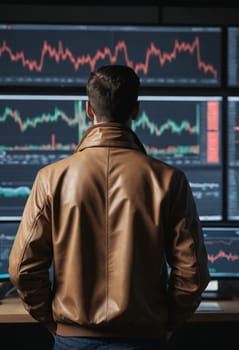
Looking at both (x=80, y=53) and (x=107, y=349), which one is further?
(x=80, y=53)

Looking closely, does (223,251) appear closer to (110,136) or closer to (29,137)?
(29,137)

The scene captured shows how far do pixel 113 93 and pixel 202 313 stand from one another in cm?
97

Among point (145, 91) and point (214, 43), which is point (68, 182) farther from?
point (214, 43)

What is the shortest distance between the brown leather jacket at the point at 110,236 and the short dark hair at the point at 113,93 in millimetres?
36

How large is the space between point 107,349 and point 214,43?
1397mm

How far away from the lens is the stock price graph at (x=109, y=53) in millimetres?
2512

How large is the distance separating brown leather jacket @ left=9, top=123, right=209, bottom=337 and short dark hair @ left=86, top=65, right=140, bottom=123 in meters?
0.04

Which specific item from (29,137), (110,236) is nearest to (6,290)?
(29,137)

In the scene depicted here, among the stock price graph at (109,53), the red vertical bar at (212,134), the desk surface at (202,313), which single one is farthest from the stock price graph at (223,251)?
the stock price graph at (109,53)

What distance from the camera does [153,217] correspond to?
1.62 m

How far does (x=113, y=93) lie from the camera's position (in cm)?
166

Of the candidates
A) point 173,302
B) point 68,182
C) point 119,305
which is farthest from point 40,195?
point 173,302

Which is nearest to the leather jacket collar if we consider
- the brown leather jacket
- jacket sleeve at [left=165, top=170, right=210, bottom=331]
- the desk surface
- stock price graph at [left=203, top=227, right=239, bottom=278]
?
the brown leather jacket

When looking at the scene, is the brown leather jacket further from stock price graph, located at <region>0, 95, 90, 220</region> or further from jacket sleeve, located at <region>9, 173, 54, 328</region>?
stock price graph, located at <region>0, 95, 90, 220</region>
